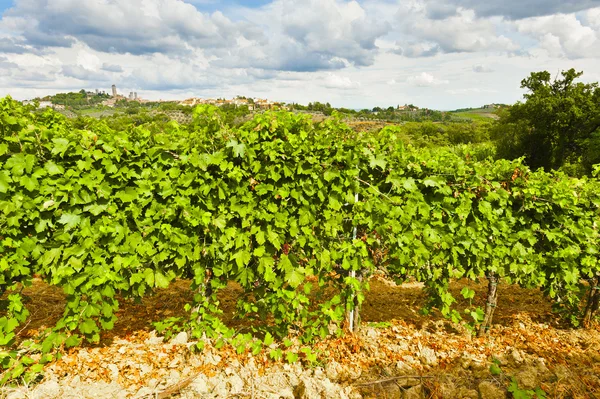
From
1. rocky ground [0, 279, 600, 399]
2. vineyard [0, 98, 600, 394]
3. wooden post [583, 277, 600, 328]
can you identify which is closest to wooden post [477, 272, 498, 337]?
rocky ground [0, 279, 600, 399]

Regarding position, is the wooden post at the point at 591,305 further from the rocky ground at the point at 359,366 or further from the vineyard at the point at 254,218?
the vineyard at the point at 254,218

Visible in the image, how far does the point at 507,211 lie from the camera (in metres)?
4.15

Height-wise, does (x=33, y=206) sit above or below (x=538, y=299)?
above

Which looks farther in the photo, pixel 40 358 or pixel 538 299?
pixel 538 299

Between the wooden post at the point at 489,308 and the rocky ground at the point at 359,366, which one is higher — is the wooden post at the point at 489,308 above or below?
above

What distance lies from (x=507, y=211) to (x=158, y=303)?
5079 millimetres

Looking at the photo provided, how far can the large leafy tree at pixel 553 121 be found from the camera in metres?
33.8

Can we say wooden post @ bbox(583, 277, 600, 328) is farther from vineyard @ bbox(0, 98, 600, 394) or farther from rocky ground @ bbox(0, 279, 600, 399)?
vineyard @ bbox(0, 98, 600, 394)

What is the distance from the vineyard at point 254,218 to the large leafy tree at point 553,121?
112 feet

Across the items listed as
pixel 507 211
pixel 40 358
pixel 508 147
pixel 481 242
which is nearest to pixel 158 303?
pixel 40 358

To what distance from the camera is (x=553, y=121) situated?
3478 centimetres

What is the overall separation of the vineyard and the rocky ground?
24 centimetres

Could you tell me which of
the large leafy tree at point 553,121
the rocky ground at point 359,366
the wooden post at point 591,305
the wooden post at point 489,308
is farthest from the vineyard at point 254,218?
the large leafy tree at point 553,121

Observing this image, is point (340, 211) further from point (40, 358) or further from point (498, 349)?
point (40, 358)
